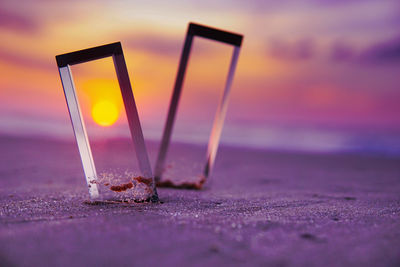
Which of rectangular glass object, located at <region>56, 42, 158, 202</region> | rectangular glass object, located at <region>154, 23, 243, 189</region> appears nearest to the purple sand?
rectangular glass object, located at <region>56, 42, 158, 202</region>

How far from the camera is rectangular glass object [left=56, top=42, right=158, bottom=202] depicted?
2766 millimetres

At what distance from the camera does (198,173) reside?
182 inches

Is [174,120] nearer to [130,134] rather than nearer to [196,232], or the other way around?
[130,134]

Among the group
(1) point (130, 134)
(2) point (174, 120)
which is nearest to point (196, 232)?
(1) point (130, 134)

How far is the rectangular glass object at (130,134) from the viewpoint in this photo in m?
2.77

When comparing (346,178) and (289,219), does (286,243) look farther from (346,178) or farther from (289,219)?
Result: (346,178)

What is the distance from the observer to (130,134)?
9.46 feet

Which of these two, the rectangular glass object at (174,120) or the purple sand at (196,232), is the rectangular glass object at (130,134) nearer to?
the purple sand at (196,232)

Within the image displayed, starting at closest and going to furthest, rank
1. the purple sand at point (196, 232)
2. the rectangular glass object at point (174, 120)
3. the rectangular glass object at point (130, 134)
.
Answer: the purple sand at point (196, 232) < the rectangular glass object at point (130, 134) < the rectangular glass object at point (174, 120)

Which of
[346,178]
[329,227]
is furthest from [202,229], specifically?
[346,178]

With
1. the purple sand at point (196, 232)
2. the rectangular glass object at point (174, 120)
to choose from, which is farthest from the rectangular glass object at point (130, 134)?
the rectangular glass object at point (174, 120)

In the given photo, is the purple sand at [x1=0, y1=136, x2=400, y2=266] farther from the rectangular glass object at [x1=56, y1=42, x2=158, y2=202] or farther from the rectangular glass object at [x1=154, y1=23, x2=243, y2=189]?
the rectangular glass object at [x1=154, y1=23, x2=243, y2=189]

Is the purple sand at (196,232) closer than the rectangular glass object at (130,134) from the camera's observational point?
Yes

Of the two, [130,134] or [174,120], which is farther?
[174,120]
